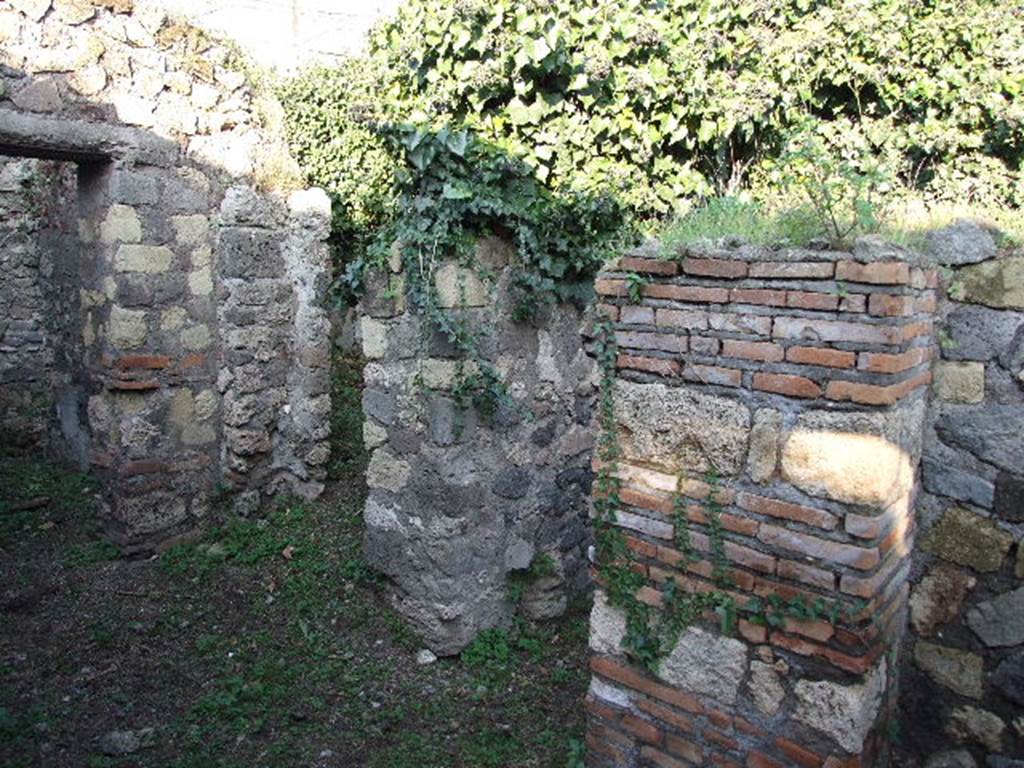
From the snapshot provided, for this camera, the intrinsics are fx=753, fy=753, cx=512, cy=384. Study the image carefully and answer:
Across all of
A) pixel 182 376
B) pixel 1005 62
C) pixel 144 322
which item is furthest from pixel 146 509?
pixel 1005 62

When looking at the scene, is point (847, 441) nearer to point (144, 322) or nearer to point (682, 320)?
point (682, 320)

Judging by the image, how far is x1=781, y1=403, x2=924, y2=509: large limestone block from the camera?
209cm

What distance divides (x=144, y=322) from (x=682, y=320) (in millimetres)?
3569

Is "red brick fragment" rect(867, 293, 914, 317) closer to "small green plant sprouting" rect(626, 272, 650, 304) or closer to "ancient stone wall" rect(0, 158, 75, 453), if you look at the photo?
→ "small green plant sprouting" rect(626, 272, 650, 304)

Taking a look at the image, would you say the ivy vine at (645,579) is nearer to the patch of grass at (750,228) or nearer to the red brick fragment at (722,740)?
the red brick fragment at (722,740)

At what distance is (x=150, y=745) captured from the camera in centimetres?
323

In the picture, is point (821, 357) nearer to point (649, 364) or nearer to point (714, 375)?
point (714, 375)


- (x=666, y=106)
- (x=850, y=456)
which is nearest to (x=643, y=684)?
(x=850, y=456)

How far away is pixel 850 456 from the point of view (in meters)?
2.11

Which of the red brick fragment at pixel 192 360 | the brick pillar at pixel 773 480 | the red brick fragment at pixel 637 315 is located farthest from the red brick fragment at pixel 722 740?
the red brick fragment at pixel 192 360

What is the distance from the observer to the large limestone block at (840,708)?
7.07 ft

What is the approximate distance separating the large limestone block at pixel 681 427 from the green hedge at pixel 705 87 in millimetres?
1533

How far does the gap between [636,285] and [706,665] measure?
1.24 meters

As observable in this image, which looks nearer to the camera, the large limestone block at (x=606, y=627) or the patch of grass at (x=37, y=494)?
the large limestone block at (x=606, y=627)
